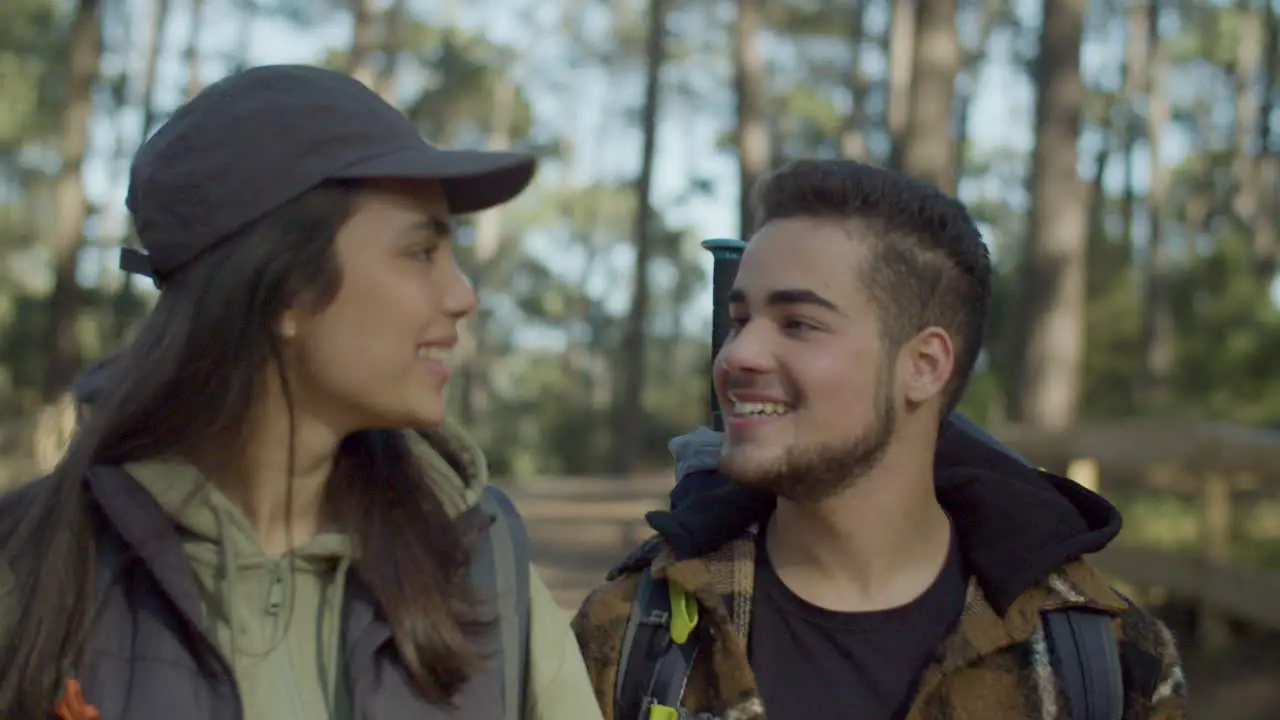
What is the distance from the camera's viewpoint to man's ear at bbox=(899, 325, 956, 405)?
3107 millimetres

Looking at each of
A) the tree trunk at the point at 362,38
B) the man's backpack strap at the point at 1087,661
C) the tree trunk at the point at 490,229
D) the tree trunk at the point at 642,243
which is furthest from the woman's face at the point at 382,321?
the tree trunk at the point at 490,229

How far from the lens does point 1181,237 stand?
56.1 m

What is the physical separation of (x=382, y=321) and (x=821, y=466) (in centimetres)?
89

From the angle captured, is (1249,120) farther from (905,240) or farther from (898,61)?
(905,240)

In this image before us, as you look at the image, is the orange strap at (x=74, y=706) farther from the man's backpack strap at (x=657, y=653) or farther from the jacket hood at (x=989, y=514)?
the jacket hood at (x=989, y=514)

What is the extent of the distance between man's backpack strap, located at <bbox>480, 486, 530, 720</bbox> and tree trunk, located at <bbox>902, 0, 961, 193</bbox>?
9.10 m

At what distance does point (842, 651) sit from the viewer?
291 centimetres

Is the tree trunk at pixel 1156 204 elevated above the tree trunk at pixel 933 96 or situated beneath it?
situated beneath

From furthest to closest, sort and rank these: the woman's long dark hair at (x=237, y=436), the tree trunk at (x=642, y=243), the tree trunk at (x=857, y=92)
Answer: the tree trunk at (x=857, y=92) → the tree trunk at (x=642, y=243) → the woman's long dark hair at (x=237, y=436)

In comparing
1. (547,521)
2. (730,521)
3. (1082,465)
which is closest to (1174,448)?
(1082,465)

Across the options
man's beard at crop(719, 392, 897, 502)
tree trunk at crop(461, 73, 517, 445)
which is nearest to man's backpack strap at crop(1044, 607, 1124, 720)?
man's beard at crop(719, 392, 897, 502)

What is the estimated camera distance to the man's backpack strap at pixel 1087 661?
2.74 m

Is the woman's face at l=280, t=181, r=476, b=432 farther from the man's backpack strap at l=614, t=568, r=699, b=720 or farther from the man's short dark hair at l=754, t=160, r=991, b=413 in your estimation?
the man's short dark hair at l=754, t=160, r=991, b=413

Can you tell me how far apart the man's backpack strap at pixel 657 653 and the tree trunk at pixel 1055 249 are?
9152mm
